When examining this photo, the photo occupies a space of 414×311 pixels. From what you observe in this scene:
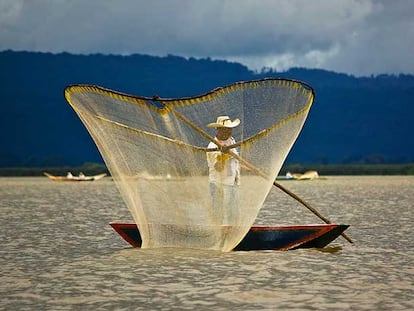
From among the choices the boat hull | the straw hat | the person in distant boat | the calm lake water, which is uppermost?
the straw hat

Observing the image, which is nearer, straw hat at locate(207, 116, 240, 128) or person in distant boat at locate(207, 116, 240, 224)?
person in distant boat at locate(207, 116, 240, 224)

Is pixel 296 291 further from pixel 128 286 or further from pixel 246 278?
pixel 128 286

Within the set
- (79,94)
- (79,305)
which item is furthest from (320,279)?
(79,94)

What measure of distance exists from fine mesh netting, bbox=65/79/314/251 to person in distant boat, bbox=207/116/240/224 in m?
0.01

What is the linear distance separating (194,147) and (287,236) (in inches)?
75.8

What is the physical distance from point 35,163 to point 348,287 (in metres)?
188

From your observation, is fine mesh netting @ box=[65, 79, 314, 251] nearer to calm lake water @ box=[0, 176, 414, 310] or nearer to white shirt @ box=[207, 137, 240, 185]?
white shirt @ box=[207, 137, 240, 185]

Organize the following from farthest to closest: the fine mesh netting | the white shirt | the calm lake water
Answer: the white shirt, the fine mesh netting, the calm lake water

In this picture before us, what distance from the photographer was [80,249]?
14047mm

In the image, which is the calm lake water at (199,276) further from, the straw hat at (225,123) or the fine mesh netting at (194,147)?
the straw hat at (225,123)

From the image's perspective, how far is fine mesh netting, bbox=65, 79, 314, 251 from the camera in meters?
12.2

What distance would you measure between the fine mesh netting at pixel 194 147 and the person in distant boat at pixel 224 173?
0.6 inches

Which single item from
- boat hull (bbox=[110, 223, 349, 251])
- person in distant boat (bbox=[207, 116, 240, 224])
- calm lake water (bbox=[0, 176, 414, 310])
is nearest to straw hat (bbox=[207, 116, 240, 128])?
person in distant boat (bbox=[207, 116, 240, 224])

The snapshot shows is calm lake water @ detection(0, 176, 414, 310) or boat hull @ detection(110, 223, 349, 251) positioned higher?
boat hull @ detection(110, 223, 349, 251)
